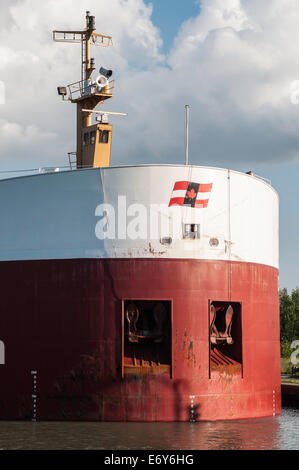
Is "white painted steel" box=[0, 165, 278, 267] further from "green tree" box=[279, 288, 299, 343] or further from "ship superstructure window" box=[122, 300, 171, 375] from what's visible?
"green tree" box=[279, 288, 299, 343]

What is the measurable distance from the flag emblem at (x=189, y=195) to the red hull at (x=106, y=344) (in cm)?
218

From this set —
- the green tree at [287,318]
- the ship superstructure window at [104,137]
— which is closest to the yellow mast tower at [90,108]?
the ship superstructure window at [104,137]

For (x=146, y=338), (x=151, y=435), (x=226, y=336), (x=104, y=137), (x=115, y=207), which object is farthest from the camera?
(x=104, y=137)

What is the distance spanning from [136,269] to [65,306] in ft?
9.80

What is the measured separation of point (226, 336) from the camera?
29.6m

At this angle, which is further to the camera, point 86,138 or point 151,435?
point 86,138

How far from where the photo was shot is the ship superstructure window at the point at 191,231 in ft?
94.5

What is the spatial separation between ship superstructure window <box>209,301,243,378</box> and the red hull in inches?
9.9

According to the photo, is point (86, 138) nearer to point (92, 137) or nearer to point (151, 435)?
point (92, 137)

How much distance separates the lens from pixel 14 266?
2988cm

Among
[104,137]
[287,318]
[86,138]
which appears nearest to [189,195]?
[104,137]

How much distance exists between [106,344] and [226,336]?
4.72 metres

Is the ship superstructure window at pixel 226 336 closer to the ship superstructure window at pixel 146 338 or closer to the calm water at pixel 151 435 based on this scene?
the ship superstructure window at pixel 146 338

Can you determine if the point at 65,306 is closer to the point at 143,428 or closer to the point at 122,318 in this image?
the point at 122,318
